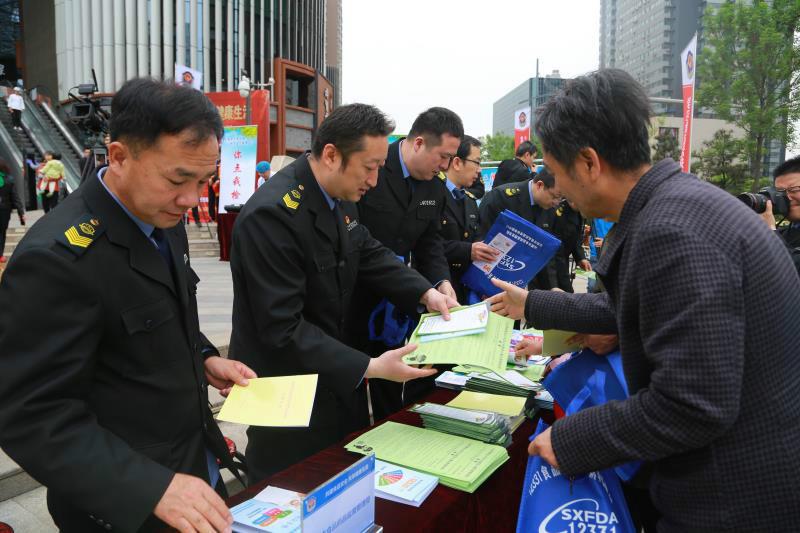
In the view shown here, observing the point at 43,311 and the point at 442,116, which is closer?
the point at 43,311

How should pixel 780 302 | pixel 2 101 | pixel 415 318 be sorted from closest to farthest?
pixel 780 302
pixel 415 318
pixel 2 101

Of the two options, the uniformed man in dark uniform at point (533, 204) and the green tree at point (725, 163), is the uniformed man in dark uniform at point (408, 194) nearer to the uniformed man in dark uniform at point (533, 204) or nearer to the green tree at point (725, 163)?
the uniformed man in dark uniform at point (533, 204)

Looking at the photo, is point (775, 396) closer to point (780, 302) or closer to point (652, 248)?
point (780, 302)

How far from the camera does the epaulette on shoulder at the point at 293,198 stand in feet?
6.00

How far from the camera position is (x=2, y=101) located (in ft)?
62.8

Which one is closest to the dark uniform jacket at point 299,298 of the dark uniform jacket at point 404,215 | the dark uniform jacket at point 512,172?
the dark uniform jacket at point 404,215

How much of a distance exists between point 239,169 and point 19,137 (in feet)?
41.0

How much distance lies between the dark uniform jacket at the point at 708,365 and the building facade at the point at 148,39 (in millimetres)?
25712

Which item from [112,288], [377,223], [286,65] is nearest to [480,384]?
[377,223]

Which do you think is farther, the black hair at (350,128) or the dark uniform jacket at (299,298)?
the black hair at (350,128)

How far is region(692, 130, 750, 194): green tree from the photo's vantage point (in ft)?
84.1

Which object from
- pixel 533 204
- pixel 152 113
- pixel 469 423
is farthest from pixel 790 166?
pixel 152 113

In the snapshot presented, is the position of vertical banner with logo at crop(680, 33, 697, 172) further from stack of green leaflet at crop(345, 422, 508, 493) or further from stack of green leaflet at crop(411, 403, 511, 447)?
stack of green leaflet at crop(345, 422, 508, 493)

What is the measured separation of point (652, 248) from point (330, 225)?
1.21 m
